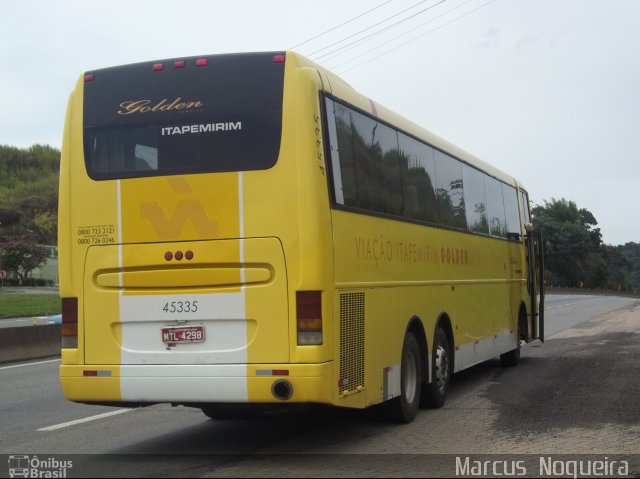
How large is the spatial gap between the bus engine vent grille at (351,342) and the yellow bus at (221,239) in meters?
0.02

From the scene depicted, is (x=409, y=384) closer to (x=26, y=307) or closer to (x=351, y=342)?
(x=351, y=342)

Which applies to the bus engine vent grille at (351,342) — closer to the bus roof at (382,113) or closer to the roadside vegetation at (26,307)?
the bus roof at (382,113)

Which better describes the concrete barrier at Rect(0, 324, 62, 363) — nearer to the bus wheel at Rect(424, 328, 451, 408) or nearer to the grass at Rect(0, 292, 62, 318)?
the bus wheel at Rect(424, 328, 451, 408)

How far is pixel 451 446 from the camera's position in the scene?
8.23 m

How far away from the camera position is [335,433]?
9.08 m

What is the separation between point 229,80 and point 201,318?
2157mm

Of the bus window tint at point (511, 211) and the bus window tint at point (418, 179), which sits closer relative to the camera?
the bus window tint at point (418, 179)

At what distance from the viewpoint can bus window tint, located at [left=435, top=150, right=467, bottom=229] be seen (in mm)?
11477

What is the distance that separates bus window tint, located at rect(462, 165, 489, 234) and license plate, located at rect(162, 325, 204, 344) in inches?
240

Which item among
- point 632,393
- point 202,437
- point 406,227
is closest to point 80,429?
point 202,437

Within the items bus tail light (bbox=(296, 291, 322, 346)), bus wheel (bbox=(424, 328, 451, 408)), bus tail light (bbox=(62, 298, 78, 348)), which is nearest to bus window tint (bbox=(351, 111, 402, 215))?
bus tail light (bbox=(296, 291, 322, 346))

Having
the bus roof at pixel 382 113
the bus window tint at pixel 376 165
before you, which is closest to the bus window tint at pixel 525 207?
the bus roof at pixel 382 113

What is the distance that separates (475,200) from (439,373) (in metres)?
3.57

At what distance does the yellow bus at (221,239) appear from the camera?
7.45 m
